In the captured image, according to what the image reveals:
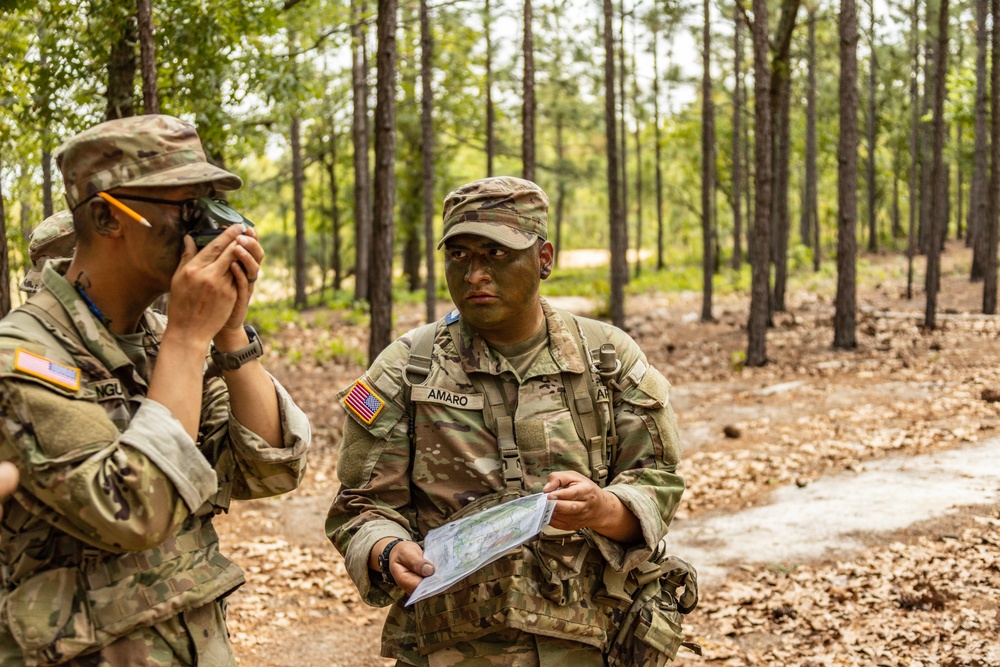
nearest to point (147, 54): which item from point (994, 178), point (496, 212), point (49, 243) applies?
point (49, 243)

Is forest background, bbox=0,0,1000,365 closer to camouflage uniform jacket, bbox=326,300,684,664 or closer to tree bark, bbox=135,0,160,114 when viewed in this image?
tree bark, bbox=135,0,160,114

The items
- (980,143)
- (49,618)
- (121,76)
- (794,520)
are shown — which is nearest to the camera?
(49,618)

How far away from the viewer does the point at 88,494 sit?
181 centimetres

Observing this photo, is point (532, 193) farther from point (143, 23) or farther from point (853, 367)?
point (853, 367)

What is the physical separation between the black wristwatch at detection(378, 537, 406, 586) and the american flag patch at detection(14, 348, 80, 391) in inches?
38.8

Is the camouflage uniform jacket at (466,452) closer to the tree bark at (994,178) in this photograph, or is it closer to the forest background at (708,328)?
the forest background at (708,328)

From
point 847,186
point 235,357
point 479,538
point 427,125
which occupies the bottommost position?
point 479,538

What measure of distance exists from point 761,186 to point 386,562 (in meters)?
14.0

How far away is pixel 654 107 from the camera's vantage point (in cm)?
3169

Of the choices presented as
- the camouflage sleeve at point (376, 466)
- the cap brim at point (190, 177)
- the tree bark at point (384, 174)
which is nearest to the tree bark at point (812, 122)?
the tree bark at point (384, 174)

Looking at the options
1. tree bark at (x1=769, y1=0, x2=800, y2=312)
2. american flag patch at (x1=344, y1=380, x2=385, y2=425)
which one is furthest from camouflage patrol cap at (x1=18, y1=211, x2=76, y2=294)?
tree bark at (x1=769, y1=0, x2=800, y2=312)

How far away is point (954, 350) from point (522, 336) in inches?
571

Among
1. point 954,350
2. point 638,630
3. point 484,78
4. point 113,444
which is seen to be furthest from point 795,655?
point 484,78

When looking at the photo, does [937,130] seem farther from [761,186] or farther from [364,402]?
[364,402]
